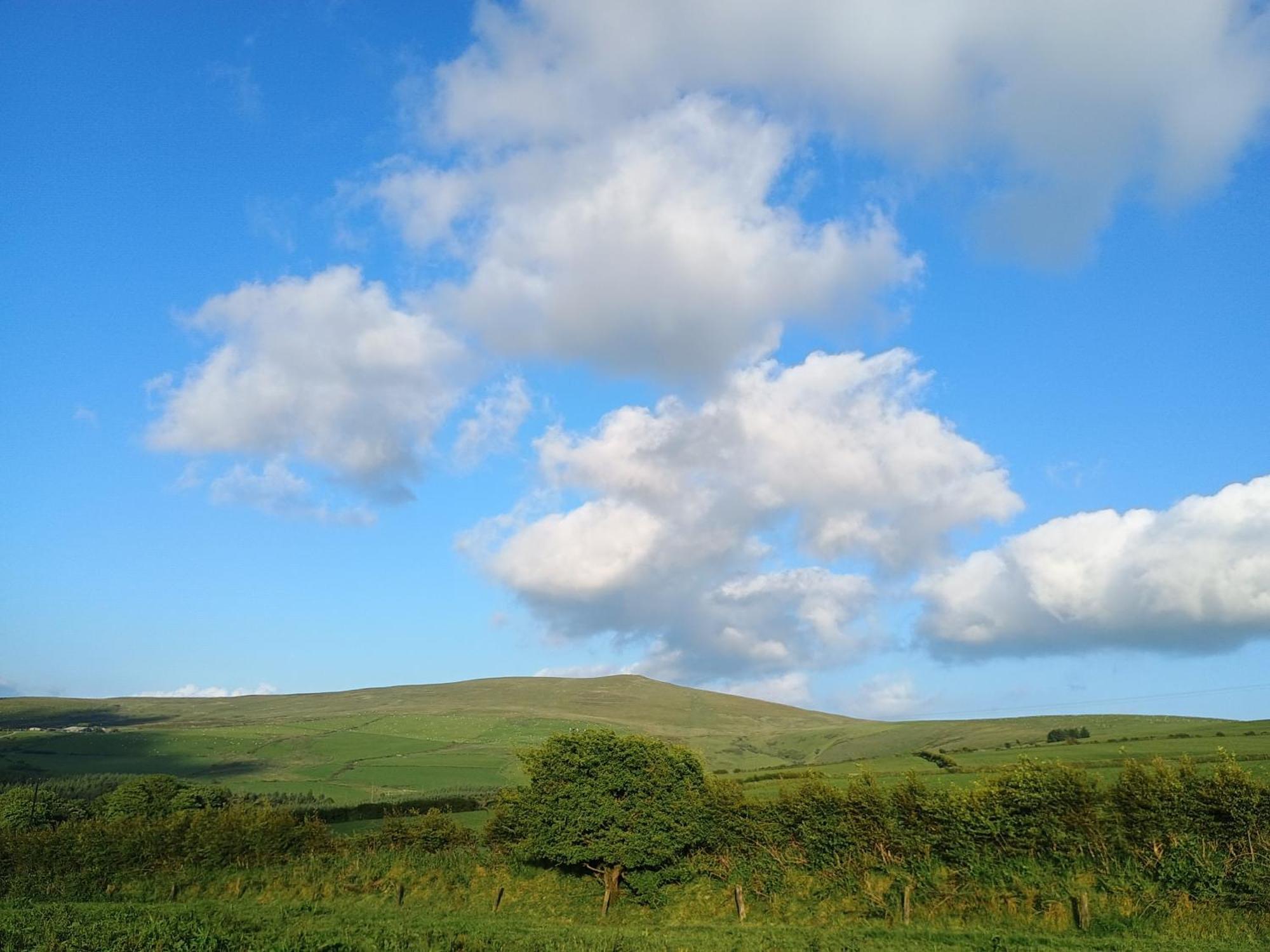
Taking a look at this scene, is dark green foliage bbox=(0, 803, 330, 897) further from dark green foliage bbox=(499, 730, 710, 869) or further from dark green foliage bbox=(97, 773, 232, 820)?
dark green foliage bbox=(97, 773, 232, 820)

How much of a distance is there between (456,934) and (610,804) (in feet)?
70.6

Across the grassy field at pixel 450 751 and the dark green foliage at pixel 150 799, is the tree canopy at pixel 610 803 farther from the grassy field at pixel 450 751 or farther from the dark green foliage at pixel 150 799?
A: the dark green foliage at pixel 150 799

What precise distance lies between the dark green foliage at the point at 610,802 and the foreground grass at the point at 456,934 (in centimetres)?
562

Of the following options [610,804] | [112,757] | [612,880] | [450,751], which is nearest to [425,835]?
[612,880]

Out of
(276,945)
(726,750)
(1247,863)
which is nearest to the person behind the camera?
(276,945)

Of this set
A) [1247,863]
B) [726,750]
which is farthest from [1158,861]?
[726,750]

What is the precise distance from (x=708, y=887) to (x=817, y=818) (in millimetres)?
7311

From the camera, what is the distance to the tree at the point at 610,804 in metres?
43.7

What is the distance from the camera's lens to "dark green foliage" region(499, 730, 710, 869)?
143 feet

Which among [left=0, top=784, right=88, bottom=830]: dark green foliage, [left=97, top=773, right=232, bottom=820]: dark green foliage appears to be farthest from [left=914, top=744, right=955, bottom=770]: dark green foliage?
[left=0, top=784, right=88, bottom=830]: dark green foliage

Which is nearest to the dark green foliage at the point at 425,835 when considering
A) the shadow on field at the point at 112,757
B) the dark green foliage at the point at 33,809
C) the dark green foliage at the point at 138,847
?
the dark green foliage at the point at 138,847

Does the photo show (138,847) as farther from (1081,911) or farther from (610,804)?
(1081,911)

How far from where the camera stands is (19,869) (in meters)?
45.2

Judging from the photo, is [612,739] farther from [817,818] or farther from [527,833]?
[817,818]
